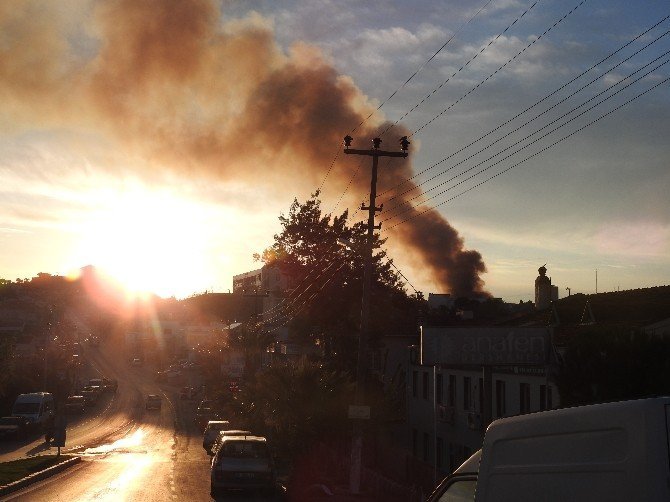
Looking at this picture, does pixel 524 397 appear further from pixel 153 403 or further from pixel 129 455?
pixel 153 403

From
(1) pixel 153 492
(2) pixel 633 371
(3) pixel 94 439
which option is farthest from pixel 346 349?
(2) pixel 633 371

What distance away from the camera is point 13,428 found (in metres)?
54.5

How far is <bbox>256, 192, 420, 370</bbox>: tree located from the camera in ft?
178

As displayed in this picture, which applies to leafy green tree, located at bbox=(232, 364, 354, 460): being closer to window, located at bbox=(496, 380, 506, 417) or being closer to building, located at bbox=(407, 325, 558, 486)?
building, located at bbox=(407, 325, 558, 486)

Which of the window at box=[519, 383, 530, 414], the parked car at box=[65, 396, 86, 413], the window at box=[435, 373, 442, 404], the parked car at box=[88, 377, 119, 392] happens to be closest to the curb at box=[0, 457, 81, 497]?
the window at box=[435, 373, 442, 404]

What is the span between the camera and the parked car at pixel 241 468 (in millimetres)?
26141

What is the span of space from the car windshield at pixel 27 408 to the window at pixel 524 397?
126 ft

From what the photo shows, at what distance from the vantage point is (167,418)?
252 ft

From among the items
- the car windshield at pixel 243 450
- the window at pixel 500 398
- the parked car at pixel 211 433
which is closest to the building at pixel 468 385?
the window at pixel 500 398

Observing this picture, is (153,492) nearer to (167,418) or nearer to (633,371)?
(633,371)

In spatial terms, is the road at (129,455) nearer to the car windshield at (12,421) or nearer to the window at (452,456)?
the car windshield at (12,421)

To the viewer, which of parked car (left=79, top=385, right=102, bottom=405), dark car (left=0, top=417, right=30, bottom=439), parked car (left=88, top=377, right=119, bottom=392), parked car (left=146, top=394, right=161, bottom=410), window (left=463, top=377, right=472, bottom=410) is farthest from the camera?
parked car (left=88, top=377, right=119, bottom=392)

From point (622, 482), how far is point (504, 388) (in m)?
29.5

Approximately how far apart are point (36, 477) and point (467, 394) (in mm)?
18031
